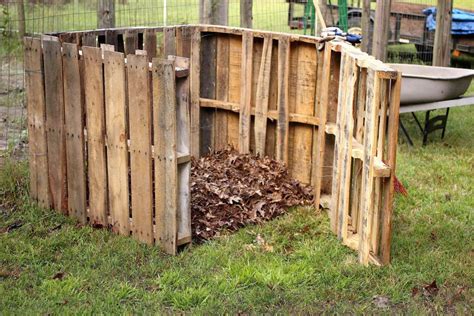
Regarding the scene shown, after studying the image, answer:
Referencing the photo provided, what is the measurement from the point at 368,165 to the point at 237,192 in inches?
67.3

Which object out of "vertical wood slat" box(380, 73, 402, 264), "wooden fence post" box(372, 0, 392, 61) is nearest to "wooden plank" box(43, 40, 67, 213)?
"vertical wood slat" box(380, 73, 402, 264)

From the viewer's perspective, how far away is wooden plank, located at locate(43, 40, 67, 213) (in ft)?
20.0

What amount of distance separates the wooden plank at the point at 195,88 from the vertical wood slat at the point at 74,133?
189 cm

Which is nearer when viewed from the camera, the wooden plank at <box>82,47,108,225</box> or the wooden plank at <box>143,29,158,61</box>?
the wooden plank at <box>82,47,108,225</box>

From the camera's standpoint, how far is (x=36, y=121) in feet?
21.0

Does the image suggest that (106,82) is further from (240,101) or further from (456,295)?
(456,295)

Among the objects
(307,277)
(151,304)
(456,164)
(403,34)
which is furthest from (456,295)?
(403,34)

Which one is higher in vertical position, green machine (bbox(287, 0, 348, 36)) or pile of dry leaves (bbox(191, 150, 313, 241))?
green machine (bbox(287, 0, 348, 36))

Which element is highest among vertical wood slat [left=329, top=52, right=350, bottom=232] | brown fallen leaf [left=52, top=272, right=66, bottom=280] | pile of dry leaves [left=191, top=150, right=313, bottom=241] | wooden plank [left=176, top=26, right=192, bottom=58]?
wooden plank [left=176, top=26, right=192, bottom=58]

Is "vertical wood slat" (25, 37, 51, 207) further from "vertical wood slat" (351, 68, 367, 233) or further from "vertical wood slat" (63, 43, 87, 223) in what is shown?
"vertical wood slat" (351, 68, 367, 233)

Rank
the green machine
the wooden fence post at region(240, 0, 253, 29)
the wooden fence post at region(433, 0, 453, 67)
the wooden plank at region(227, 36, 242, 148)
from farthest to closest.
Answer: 1. the green machine
2. the wooden fence post at region(433, 0, 453, 67)
3. the wooden fence post at region(240, 0, 253, 29)
4. the wooden plank at region(227, 36, 242, 148)

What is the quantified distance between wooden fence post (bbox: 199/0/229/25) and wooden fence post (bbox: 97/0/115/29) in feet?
4.81

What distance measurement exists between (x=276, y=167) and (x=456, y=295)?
2.56m

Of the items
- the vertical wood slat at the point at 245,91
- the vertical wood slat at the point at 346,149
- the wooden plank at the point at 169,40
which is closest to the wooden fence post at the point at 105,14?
the wooden plank at the point at 169,40
